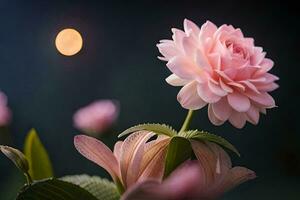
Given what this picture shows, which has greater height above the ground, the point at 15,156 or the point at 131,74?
the point at 15,156

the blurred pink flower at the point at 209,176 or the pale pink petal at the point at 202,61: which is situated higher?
the pale pink petal at the point at 202,61

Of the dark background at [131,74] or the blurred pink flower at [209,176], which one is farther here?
the dark background at [131,74]

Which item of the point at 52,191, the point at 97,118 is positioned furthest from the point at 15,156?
the point at 97,118

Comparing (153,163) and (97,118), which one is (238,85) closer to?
(153,163)

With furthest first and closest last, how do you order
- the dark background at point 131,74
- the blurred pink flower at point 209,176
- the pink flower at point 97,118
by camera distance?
1. the dark background at point 131,74
2. the pink flower at point 97,118
3. the blurred pink flower at point 209,176

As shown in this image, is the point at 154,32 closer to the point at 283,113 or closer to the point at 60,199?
the point at 283,113

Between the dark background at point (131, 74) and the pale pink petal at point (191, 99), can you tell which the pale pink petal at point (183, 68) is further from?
the dark background at point (131, 74)

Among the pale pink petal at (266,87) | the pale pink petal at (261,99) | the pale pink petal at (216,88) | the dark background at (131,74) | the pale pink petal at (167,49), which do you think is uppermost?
the pale pink petal at (167,49)

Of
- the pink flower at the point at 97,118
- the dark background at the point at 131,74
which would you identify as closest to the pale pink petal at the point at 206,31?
the pink flower at the point at 97,118
